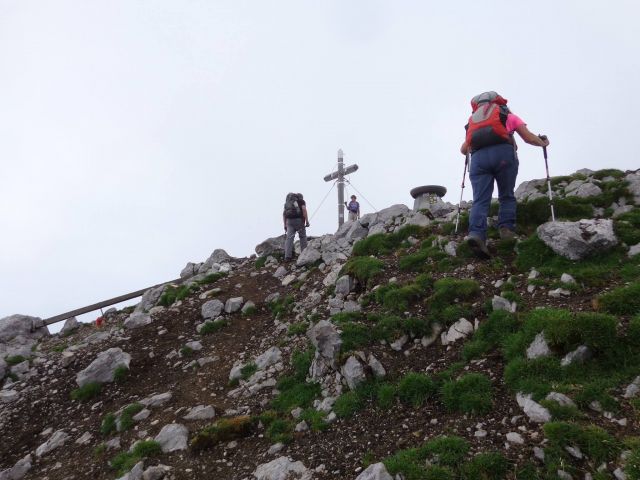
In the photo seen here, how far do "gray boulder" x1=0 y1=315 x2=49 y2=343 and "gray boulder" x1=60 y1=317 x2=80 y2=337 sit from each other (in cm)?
138

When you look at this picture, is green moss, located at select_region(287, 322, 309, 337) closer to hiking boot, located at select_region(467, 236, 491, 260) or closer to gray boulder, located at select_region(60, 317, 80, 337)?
hiking boot, located at select_region(467, 236, 491, 260)

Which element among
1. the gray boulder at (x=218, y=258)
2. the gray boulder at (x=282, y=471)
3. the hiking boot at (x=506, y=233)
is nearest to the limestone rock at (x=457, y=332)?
the hiking boot at (x=506, y=233)

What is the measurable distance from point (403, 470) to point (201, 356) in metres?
8.19

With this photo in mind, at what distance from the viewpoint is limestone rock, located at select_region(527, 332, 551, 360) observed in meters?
7.12

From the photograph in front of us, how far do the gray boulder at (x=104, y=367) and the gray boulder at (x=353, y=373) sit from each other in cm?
744

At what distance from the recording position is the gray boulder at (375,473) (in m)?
5.98

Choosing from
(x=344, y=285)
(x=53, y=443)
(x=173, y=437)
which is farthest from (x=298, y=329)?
(x=53, y=443)

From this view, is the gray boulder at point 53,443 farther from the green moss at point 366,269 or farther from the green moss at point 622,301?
the green moss at point 622,301

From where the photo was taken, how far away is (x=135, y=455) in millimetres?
8617

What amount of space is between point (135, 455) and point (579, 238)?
10.8 m

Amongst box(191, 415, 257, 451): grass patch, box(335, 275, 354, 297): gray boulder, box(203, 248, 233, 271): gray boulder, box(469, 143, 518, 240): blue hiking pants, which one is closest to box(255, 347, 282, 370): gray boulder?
box(191, 415, 257, 451): grass patch

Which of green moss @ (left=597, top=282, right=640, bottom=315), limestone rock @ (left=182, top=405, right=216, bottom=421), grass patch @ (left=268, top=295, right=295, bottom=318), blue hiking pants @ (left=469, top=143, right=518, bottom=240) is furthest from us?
grass patch @ (left=268, top=295, right=295, bottom=318)

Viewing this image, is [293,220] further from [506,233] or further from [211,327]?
[506,233]

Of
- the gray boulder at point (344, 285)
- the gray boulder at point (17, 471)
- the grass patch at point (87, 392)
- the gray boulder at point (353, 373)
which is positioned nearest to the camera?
the gray boulder at point (353, 373)
